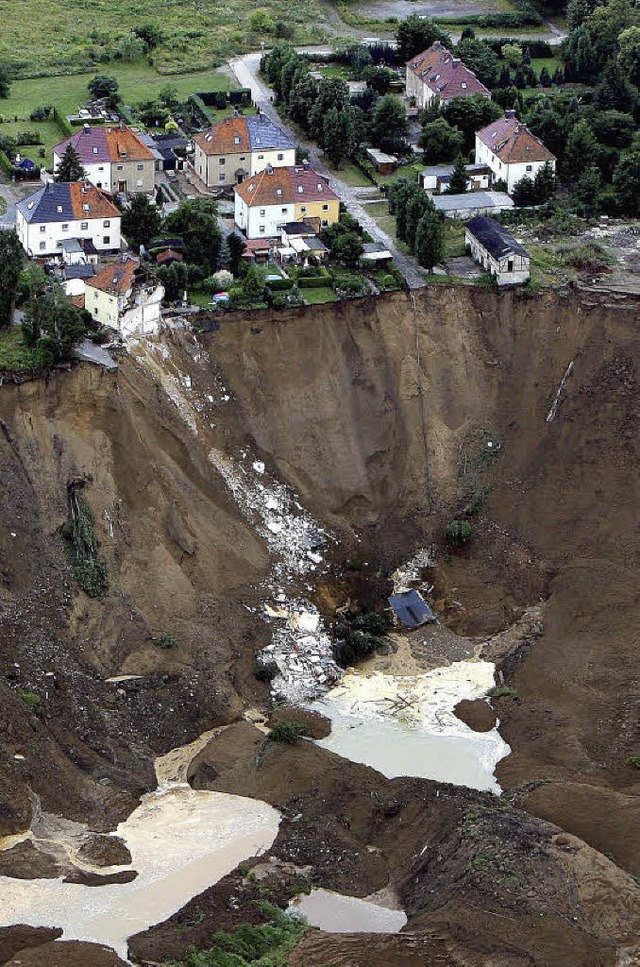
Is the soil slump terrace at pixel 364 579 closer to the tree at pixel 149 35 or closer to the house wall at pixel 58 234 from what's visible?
the house wall at pixel 58 234

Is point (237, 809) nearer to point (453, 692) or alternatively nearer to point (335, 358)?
point (453, 692)

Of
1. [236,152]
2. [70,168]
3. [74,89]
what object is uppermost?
[70,168]

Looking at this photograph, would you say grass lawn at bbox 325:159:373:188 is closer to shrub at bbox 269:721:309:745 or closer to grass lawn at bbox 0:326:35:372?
grass lawn at bbox 0:326:35:372

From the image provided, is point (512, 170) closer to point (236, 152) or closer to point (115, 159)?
point (236, 152)

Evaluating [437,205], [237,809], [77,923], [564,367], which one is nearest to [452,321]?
[564,367]

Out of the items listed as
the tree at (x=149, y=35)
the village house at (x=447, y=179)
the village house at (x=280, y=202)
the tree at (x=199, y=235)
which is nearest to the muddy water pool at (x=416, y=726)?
the tree at (x=199, y=235)

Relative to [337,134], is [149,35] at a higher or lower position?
→ higher

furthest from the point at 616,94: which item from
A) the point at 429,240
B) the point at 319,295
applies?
the point at 319,295
